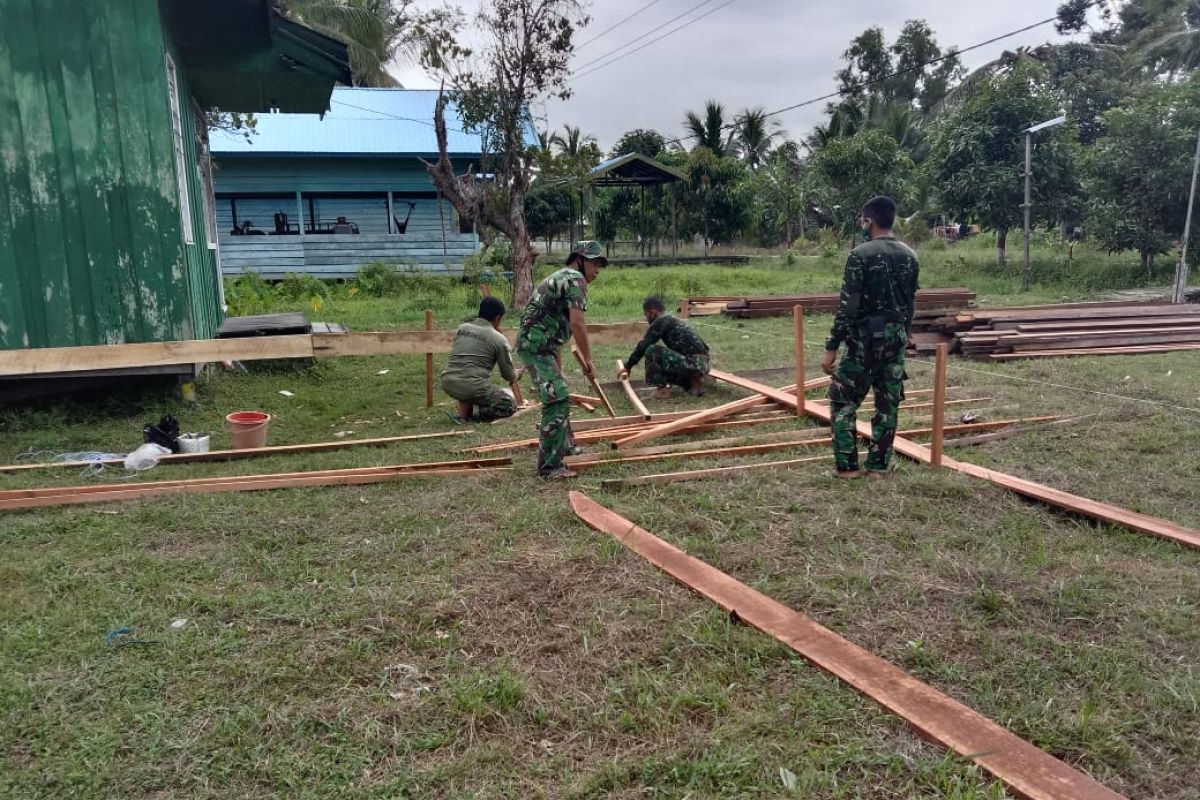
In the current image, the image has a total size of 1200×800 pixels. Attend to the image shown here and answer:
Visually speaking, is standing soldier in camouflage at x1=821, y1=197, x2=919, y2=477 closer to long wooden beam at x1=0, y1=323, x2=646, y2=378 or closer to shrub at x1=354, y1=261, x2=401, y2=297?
long wooden beam at x1=0, y1=323, x2=646, y2=378

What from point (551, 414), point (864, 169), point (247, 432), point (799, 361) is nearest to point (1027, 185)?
point (864, 169)

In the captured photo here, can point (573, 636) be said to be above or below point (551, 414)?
below

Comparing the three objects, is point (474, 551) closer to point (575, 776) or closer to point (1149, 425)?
point (575, 776)

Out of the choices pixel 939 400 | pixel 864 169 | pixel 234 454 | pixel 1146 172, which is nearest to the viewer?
pixel 939 400

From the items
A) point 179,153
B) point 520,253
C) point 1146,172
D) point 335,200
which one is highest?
point 335,200

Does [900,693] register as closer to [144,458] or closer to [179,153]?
[144,458]

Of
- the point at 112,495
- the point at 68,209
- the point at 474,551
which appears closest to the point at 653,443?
the point at 474,551

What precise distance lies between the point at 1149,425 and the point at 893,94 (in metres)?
45.7

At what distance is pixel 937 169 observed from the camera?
2206 cm

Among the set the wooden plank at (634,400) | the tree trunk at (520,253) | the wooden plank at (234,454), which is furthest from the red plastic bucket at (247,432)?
the tree trunk at (520,253)

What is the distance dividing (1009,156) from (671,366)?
54.6 feet

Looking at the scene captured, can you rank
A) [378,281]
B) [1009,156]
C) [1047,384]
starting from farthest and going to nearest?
[1009,156] < [378,281] < [1047,384]

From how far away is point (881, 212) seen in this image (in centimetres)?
541

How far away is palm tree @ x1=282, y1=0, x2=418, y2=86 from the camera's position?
27547mm
